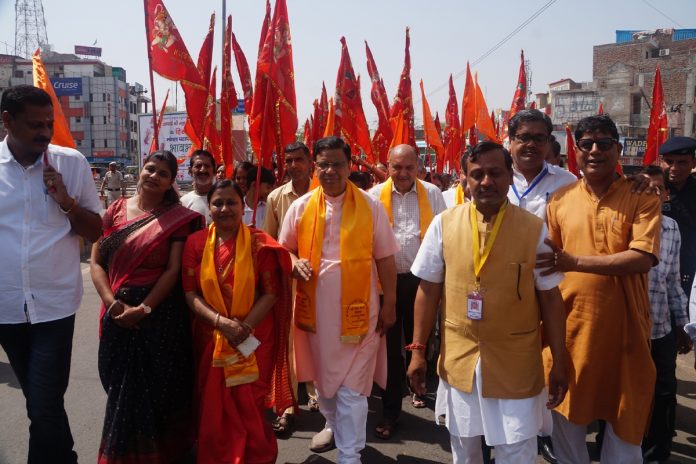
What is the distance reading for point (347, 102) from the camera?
7.86 meters

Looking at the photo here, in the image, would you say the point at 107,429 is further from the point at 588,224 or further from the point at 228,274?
the point at 588,224

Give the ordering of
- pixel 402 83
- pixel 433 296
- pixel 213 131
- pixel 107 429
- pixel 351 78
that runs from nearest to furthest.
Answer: pixel 433 296 → pixel 107 429 → pixel 213 131 → pixel 351 78 → pixel 402 83

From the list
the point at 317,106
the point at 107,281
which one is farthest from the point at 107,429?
the point at 317,106

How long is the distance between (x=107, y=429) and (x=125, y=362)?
0.36m

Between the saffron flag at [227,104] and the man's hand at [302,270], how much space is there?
1.80 m

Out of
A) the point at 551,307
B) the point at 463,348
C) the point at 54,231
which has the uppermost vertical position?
the point at 54,231

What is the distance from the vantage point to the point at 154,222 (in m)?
3.08

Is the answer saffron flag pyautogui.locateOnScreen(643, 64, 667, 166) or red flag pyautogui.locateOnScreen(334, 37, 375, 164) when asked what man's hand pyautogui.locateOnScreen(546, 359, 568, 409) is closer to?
red flag pyautogui.locateOnScreen(334, 37, 375, 164)

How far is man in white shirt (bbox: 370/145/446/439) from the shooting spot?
13.0 ft

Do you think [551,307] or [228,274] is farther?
[228,274]

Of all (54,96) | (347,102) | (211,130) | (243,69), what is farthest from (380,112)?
(54,96)

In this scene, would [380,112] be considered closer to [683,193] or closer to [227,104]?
[227,104]

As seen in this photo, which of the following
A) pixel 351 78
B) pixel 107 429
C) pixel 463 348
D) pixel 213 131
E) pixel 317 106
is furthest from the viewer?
pixel 317 106

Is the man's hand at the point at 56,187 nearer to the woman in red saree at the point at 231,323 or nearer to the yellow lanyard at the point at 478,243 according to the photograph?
the woman in red saree at the point at 231,323
